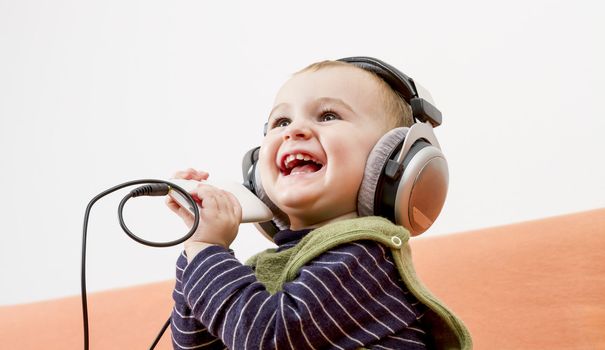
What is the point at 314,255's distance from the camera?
0.69m

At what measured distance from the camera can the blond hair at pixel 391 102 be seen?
852mm

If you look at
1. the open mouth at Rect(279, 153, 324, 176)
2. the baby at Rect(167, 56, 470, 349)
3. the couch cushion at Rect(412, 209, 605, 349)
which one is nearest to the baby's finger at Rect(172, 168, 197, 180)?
the baby at Rect(167, 56, 470, 349)

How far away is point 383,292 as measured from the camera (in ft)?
2.30

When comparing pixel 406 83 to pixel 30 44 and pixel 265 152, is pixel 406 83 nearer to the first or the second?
pixel 265 152

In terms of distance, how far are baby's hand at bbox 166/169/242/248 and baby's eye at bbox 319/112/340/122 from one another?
16cm

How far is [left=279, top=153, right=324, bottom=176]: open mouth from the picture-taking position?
2.58 ft

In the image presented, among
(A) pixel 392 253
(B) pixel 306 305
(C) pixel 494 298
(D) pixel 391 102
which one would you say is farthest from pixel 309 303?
(C) pixel 494 298

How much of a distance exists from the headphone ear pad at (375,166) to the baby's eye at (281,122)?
143 millimetres

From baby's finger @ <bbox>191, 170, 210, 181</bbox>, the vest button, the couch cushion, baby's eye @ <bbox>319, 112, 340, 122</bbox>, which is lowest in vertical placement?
the couch cushion

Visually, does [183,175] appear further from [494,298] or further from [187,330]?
[494,298]

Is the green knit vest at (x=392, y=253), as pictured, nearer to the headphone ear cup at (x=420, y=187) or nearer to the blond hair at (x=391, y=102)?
the headphone ear cup at (x=420, y=187)

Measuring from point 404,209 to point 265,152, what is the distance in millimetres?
210

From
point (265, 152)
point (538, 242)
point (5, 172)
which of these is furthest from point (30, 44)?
point (538, 242)

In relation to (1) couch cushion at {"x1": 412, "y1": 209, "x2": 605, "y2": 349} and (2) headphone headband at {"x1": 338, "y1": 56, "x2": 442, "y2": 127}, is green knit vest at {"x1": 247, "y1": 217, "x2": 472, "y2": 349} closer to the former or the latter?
(2) headphone headband at {"x1": 338, "y1": 56, "x2": 442, "y2": 127}
